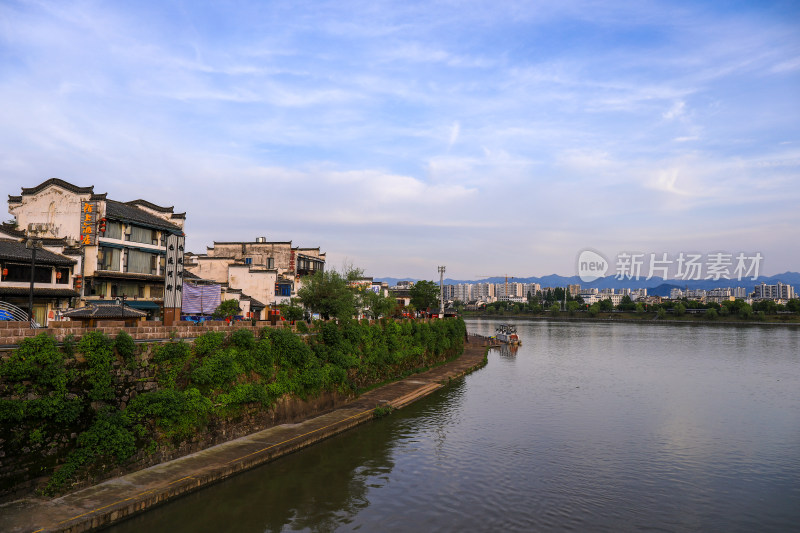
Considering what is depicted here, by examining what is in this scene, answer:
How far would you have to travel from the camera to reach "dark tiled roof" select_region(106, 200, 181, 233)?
3916cm

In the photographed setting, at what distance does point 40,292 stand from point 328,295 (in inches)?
744

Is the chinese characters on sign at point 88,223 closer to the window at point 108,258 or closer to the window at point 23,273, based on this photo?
the window at point 108,258

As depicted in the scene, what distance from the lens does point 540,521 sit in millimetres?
18359

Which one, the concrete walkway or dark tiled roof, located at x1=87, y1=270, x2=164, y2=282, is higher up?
dark tiled roof, located at x1=87, y1=270, x2=164, y2=282

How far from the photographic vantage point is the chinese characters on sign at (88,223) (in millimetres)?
37375

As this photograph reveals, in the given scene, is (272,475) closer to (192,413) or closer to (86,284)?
(192,413)

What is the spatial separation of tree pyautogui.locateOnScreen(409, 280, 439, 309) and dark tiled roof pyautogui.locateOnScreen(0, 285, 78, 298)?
84.0 meters

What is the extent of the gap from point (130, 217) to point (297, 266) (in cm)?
2880

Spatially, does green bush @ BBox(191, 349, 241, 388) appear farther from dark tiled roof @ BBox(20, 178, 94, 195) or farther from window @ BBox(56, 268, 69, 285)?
dark tiled roof @ BBox(20, 178, 94, 195)

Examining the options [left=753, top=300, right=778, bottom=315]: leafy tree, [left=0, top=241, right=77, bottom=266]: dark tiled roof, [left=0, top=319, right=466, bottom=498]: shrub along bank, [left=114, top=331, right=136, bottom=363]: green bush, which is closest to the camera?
[left=0, top=319, right=466, bottom=498]: shrub along bank

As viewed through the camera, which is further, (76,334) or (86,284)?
(86,284)

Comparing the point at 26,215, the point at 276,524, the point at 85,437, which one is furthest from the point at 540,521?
the point at 26,215

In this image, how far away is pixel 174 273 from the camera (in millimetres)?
43719

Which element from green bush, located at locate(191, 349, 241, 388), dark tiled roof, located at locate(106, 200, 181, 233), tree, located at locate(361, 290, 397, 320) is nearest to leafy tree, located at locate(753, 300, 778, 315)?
tree, located at locate(361, 290, 397, 320)
